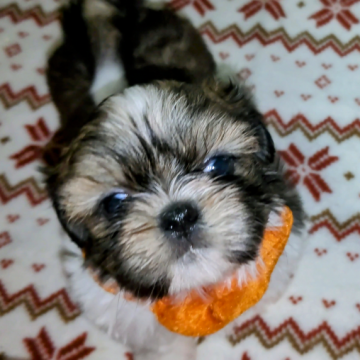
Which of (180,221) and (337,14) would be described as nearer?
(180,221)

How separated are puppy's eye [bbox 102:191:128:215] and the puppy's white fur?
484 mm

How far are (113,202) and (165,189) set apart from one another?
8.0 inches

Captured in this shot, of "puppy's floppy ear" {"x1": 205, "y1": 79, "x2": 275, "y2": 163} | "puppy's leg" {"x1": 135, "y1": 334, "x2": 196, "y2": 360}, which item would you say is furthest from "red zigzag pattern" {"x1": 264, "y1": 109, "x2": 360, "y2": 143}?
"puppy's leg" {"x1": 135, "y1": 334, "x2": 196, "y2": 360}

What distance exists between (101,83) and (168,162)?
97 centimetres

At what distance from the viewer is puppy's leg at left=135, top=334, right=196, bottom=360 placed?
6.33ft

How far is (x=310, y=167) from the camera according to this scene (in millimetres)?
2299

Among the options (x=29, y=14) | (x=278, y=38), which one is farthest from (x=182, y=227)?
(x=29, y=14)

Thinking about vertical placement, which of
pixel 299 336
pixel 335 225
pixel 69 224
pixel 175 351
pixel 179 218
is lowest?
pixel 299 336

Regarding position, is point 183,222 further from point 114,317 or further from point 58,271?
point 58,271

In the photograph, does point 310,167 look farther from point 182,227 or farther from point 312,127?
point 182,227

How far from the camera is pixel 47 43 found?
279 cm

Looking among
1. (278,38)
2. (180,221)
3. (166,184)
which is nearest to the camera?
(180,221)

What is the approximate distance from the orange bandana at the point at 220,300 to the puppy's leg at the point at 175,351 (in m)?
0.36

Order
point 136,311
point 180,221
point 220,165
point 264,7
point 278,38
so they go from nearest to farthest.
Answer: point 180,221 < point 220,165 < point 136,311 < point 278,38 < point 264,7
